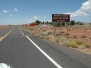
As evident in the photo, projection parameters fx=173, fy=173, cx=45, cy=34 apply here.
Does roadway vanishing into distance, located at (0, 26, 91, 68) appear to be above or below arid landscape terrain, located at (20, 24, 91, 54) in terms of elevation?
above

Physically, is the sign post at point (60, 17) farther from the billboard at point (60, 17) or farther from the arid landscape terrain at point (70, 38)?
the arid landscape terrain at point (70, 38)

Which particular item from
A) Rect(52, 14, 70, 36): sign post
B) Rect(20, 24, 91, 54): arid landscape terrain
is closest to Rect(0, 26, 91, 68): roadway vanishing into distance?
Rect(20, 24, 91, 54): arid landscape terrain

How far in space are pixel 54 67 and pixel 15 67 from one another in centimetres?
149

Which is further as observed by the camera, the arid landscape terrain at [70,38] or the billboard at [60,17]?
the billboard at [60,17]

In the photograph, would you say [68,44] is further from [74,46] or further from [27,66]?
[27,66]

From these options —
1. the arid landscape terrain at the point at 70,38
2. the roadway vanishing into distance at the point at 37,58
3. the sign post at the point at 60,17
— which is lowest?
the arid landscape terrain at the point at 70,38

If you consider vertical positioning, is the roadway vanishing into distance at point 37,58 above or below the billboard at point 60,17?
below

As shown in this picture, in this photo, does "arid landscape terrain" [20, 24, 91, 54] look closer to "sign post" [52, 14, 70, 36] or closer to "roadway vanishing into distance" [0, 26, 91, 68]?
"sign post" [52, 14, 70, 36]

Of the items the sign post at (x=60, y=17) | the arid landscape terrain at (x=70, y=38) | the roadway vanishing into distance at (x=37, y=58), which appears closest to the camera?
the roadway vanishing into distance at (x=37, y=58)

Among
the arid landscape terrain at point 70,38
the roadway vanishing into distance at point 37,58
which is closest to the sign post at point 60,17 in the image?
the arid landscape terrain at point 70,38

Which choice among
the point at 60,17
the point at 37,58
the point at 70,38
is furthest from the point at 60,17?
the point at 37,58

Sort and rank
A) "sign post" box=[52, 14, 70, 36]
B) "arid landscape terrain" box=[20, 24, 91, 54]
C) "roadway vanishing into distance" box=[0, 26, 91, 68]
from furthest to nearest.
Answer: "sign post" box=[52, 14, 70, 36]
"arid landscape terrain" box=[20, 24, 91, 54]
"roadway vanishing into distance" box=[0, 26, 91, 68]

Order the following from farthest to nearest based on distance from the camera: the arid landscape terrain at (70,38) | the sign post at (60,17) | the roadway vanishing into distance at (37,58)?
the sign post at (60,17) → the arid landscape terrain at (70,38) → the roadway vanishing into distance at (37,58)

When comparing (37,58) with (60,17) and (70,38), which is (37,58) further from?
(70,38)
